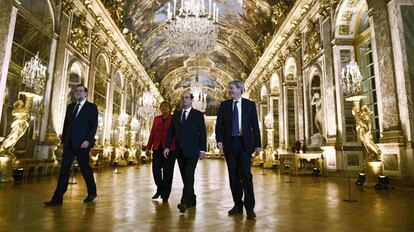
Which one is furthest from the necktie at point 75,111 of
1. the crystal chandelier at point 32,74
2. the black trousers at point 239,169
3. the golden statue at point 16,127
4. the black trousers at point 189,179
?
the crystal chandelier at point 32,74

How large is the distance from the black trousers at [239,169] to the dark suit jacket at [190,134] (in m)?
0.49

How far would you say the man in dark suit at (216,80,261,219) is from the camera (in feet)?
9.90

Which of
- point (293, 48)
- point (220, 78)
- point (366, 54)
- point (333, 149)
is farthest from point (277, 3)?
point (220, 78)

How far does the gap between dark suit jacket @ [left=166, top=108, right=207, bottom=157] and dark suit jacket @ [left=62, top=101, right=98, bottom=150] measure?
1.01 m

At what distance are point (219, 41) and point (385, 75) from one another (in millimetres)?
17401

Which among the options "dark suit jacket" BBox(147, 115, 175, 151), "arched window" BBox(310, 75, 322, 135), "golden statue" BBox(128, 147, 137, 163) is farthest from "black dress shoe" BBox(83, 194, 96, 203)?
"golden statue" BBox(128, 147, 137, 163)

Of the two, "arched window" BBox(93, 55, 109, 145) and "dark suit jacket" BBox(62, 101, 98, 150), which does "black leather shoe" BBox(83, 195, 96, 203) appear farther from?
"arched window" BBox(93, 55, 109, 145)

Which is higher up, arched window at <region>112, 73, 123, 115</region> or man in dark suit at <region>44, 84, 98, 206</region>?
arched window at <region>112, 73, 123, 115</region>

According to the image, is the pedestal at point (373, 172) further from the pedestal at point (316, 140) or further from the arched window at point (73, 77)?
the arched window at point (73, 77)

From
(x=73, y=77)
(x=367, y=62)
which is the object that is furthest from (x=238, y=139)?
(x=73, y=77)

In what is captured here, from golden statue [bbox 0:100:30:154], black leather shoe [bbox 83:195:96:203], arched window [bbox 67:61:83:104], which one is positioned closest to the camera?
black leather shoe [bbox 83:195:96:203]

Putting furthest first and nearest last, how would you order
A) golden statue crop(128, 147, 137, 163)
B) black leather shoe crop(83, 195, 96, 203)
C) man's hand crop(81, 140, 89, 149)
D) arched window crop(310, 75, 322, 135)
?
golden statue crop(128, 147, 137, 163)
arched window crop(310, 75, 322, 135)
black leather shoe crop(83, 195, 96, 203)
man's hand crop(81, 140, 89, 149)

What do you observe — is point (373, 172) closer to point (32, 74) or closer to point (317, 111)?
point (317, 111)

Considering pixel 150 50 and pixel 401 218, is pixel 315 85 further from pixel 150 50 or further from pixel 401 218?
pixel 150 50
